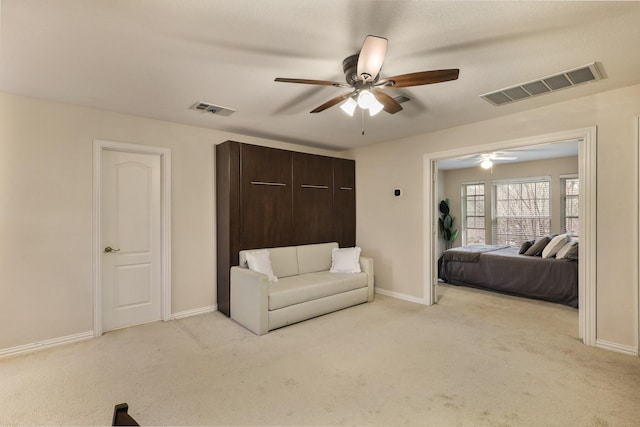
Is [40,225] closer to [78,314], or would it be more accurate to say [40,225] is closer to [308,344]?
[78,314]

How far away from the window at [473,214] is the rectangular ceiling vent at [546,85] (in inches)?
191

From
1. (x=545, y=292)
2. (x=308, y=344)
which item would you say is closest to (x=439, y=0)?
(x=308, y=344)

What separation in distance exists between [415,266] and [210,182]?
3.16 meters

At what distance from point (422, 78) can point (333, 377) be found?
2.31 metres

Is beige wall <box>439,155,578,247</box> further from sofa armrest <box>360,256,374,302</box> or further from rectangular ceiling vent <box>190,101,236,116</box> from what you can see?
rectangular ceiling vent <box>190,101,236,116</box>

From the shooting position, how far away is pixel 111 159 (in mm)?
3496

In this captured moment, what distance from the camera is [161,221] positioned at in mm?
3816

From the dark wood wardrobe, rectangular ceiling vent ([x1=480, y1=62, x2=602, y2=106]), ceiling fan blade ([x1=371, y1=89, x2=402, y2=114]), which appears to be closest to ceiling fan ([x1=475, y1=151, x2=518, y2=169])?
the dark wood wardrobe

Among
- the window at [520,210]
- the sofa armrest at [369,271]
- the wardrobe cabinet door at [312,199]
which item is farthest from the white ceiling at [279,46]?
the window at [520,210]

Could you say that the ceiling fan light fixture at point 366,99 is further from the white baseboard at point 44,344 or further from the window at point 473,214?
the window at point 473,214

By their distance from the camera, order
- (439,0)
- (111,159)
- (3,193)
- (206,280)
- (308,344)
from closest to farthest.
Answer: (439,0)
(3,193)
(308,344)
(111,159)
(206,280)

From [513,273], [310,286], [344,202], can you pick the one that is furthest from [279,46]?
[513,273]

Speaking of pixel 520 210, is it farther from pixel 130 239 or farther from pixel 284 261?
pixel 130 239

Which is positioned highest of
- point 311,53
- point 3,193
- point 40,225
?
point 311,53
